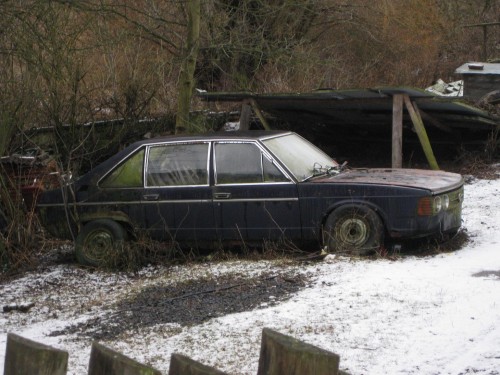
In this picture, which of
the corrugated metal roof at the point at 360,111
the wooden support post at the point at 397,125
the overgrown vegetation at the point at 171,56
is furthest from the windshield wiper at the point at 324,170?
the overgrown vegetation at the point at 171,56

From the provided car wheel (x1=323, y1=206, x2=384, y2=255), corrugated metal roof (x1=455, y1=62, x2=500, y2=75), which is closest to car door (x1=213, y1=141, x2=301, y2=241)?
car wheel (x1=323, y1=206, x2=384, y2=255)

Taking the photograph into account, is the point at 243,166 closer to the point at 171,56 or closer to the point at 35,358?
the point at 35,358

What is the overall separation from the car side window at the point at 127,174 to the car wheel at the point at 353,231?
2.34 m

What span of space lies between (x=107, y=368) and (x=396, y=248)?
667 cm

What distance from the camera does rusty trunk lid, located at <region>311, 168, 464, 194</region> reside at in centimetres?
897

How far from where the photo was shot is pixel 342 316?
22.0 feet

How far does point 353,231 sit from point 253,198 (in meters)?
1.16

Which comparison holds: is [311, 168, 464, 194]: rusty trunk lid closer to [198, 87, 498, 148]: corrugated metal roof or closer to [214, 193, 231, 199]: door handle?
[214, 193, 231, 199]: door handle

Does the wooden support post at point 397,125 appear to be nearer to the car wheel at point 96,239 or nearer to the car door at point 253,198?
the car door at point 253,198

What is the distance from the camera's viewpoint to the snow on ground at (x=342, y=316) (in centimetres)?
580

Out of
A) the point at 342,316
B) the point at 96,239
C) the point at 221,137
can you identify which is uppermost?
the point at 221,137

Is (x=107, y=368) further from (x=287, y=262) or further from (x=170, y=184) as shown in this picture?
(x=170, y=184)

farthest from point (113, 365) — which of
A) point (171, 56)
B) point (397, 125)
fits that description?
point (171, 56)

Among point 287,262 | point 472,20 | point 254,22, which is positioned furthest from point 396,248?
point 472,20
